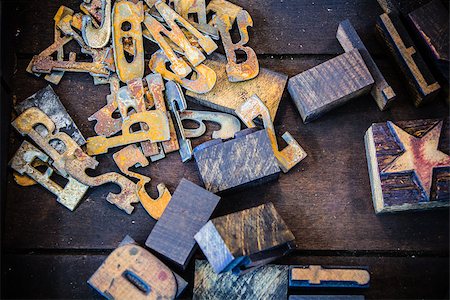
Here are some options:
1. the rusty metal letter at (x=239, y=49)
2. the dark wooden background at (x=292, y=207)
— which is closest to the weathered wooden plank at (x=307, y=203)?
the dark wooden background at (x=292, y=207)

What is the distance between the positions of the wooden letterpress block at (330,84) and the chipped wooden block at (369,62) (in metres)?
0.03

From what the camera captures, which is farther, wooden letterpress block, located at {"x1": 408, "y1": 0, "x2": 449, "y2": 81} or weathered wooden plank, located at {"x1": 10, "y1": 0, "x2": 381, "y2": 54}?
weathered wooden plank, located at {"x1": 10, "y1": 0, "x2": 381, "y2": 54}

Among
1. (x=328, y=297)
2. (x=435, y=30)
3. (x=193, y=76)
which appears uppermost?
(x=193, y=76)

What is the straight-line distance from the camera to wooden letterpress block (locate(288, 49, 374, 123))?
1.31 m

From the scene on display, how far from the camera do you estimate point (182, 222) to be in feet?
4.02

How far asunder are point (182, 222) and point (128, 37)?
1.58 ft

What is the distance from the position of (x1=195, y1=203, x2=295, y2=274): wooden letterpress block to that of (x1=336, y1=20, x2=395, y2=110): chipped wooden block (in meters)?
0.38

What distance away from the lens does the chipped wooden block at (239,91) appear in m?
1.35

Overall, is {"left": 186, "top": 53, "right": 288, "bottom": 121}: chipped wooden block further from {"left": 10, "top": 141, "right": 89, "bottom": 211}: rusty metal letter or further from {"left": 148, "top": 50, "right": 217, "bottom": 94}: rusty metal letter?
{"left": 10, "top": 141, "right": 89, "bottom": 211}: rusty metal letter

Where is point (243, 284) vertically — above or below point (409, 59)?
below

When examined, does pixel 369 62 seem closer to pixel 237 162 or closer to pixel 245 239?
pixel 237 162

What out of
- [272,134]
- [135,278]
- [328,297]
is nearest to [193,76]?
[272,134]

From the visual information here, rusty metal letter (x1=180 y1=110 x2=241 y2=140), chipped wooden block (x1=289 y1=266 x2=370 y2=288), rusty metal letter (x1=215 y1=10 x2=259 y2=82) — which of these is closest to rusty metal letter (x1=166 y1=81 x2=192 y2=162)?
rusty metal letter (x1=180 y1=110 x2=241 y2=140)

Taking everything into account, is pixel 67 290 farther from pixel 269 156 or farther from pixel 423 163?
pixel 423 163
